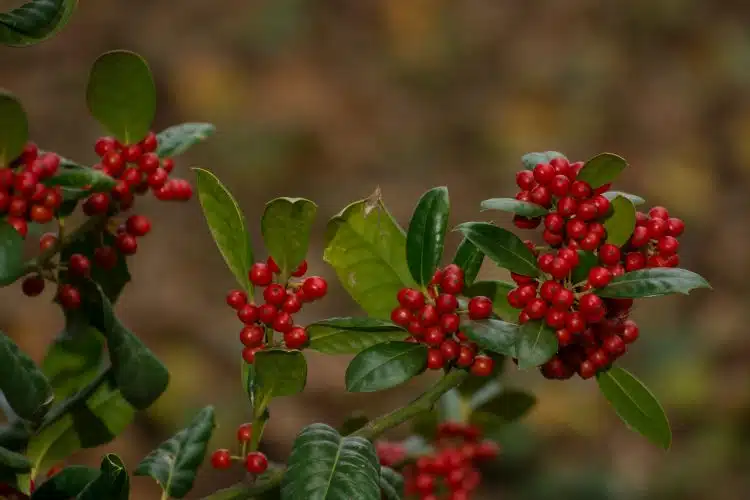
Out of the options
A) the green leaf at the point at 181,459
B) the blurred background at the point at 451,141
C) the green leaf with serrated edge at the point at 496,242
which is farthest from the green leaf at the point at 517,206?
the blurred background at the point at 451,141

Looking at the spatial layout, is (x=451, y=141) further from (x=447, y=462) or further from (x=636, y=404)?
(x=636, y=404)

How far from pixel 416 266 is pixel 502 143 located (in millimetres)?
2720

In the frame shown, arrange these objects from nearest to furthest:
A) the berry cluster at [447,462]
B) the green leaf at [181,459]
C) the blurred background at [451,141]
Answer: the green leaf at [181,459]
the berry cluster at [447,462]
the blurred background at [451,141]

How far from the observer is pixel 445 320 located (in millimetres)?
632

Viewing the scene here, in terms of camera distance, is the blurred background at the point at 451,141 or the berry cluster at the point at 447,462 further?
the blurred background at the point at 451,141

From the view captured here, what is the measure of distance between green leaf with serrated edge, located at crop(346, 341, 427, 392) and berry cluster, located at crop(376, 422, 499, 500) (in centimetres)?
20

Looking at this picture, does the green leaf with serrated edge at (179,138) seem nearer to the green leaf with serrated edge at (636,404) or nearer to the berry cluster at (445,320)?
the berry cluster at (445,320)

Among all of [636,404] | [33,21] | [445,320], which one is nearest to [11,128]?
[33,21]

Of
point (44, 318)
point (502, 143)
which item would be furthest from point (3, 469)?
point (502, 143)

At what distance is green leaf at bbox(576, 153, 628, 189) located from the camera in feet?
2.02

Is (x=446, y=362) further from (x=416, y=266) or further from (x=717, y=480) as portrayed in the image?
(x=717, y=480)

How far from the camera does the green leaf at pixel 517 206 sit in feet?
1.98

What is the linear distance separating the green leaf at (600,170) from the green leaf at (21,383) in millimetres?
359

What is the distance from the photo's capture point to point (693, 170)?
332 centimetres
